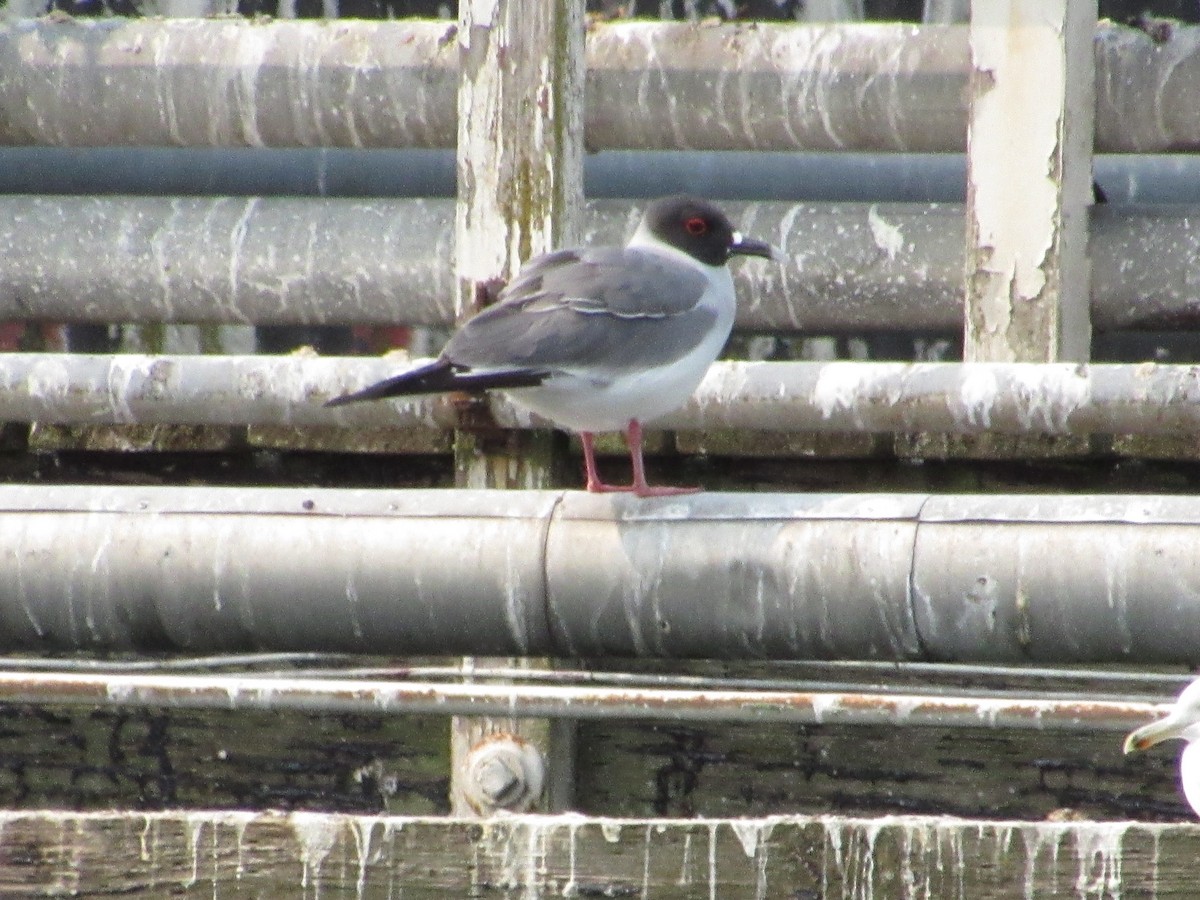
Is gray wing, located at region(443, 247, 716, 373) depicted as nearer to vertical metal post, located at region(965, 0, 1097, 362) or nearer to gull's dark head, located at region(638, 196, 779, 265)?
gull's dark head, located at region(638, 196, 779, 265)

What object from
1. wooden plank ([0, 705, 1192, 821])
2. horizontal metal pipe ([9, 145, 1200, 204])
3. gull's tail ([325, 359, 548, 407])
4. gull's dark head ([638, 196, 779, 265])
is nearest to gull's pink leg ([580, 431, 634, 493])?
gull's tail ([325, 359, 548, 407])

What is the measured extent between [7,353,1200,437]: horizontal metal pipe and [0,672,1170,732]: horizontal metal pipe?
1649 mm

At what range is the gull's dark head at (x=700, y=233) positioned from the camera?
471 centimetres

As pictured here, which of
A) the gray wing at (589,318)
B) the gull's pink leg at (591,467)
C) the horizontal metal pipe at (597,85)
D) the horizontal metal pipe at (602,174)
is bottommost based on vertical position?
the gull's pink leg at (591,467)

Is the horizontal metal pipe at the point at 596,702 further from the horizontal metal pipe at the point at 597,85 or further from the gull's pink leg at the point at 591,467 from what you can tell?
the horizontal metal pipe at the point at 597,85

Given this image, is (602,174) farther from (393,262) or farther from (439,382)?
(439,382)

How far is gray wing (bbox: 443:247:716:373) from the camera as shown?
3746 millimetres

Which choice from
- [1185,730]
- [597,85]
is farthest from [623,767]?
[1185,730]

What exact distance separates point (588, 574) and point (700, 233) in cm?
181

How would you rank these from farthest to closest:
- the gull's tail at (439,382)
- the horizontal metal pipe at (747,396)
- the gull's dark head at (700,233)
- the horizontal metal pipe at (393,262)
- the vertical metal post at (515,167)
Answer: the horizontal metal pipe at (393,262)
the gull's dark head at (700,233)
the vertical metal post at (515,167)
the horizontal metal pipe at (747,396)
the gull's tail at (439,382)

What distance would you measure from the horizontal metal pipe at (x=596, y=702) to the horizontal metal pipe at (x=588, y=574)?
25cm

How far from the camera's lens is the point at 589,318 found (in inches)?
155


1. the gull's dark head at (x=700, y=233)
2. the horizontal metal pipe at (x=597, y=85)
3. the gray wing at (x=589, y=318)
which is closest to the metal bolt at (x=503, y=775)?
the gray wing at (x=589, y=318)

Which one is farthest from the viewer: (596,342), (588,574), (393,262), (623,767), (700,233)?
(393,262)
